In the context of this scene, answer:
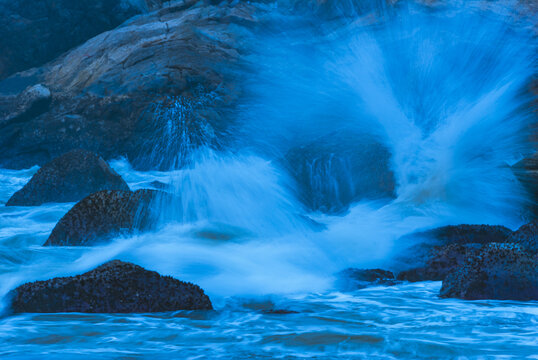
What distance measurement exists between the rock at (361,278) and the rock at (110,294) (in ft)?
5.22

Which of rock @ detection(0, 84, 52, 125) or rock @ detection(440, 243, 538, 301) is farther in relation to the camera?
rock @ detection(0, 84, 52, 125)

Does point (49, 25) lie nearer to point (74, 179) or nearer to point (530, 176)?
point (74, 179)

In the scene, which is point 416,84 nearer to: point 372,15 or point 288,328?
point 372,15

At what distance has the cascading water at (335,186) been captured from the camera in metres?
3.69

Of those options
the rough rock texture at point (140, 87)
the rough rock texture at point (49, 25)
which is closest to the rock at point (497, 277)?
the rough rock texture at point (140, 87)

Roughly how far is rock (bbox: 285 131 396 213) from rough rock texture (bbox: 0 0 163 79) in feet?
27.6

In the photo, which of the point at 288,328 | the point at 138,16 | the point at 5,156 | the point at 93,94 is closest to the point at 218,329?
the point at 288,328

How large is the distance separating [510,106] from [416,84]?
7.87 ft

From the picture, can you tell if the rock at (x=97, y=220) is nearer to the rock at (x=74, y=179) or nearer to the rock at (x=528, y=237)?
the rock at (x=74, y=179)

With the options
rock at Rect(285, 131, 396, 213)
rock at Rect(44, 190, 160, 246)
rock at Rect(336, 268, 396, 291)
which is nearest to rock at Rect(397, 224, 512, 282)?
rock at Rect(336, 268, 396, 291)

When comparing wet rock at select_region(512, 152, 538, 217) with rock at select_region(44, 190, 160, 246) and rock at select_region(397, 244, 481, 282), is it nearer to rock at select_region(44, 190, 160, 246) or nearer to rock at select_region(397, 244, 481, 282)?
rock at select_region(397, 244, 481, 282)

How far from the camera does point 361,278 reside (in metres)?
5.46

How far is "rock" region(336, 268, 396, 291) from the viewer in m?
5.24

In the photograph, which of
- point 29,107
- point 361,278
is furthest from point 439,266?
point 29,107
